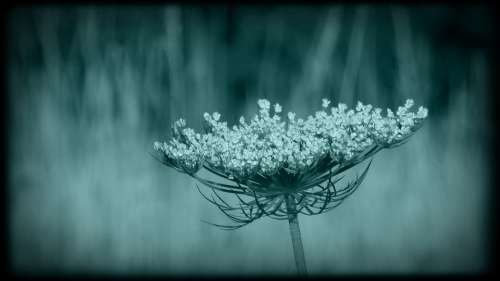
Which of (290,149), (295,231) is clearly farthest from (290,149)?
(295,231)

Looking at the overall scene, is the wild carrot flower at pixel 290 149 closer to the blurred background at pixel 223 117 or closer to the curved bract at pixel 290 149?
the curved bract at pixel 290 149

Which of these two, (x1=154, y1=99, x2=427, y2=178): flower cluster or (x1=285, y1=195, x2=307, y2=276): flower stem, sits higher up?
(x1=154, y1=99, x2=427, y2=178): flower cluster

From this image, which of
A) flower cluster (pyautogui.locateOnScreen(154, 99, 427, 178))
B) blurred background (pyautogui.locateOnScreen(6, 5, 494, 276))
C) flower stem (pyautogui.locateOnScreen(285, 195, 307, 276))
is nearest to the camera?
flower cluster (pyautogui.locateOnScreen(154, 99, 427, 178))

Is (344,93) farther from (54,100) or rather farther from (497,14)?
(54,100)

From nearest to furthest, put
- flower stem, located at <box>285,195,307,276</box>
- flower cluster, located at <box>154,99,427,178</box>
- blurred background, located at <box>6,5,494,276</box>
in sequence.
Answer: flower cluster, located at <box>154,99,427,178</box>
flower stem, located at <box>285,195,307,276</box>
blurred background, located at <box>6,5,494,276</box>

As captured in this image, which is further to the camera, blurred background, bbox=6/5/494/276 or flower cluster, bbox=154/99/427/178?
blurred background, bbox=6/5/494/276

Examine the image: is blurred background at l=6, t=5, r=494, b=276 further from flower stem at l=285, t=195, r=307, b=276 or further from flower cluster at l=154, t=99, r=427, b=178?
flower cluster at l=154, t=99, r=427, b=178

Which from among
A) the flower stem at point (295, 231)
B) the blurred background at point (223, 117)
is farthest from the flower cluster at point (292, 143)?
the blurred background at point (223, 117)

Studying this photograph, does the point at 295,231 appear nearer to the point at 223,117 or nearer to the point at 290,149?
the point at 290,149

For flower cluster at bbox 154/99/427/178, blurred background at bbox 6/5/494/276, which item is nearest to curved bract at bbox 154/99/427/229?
flower cluster at bbox 154/99/427/178
